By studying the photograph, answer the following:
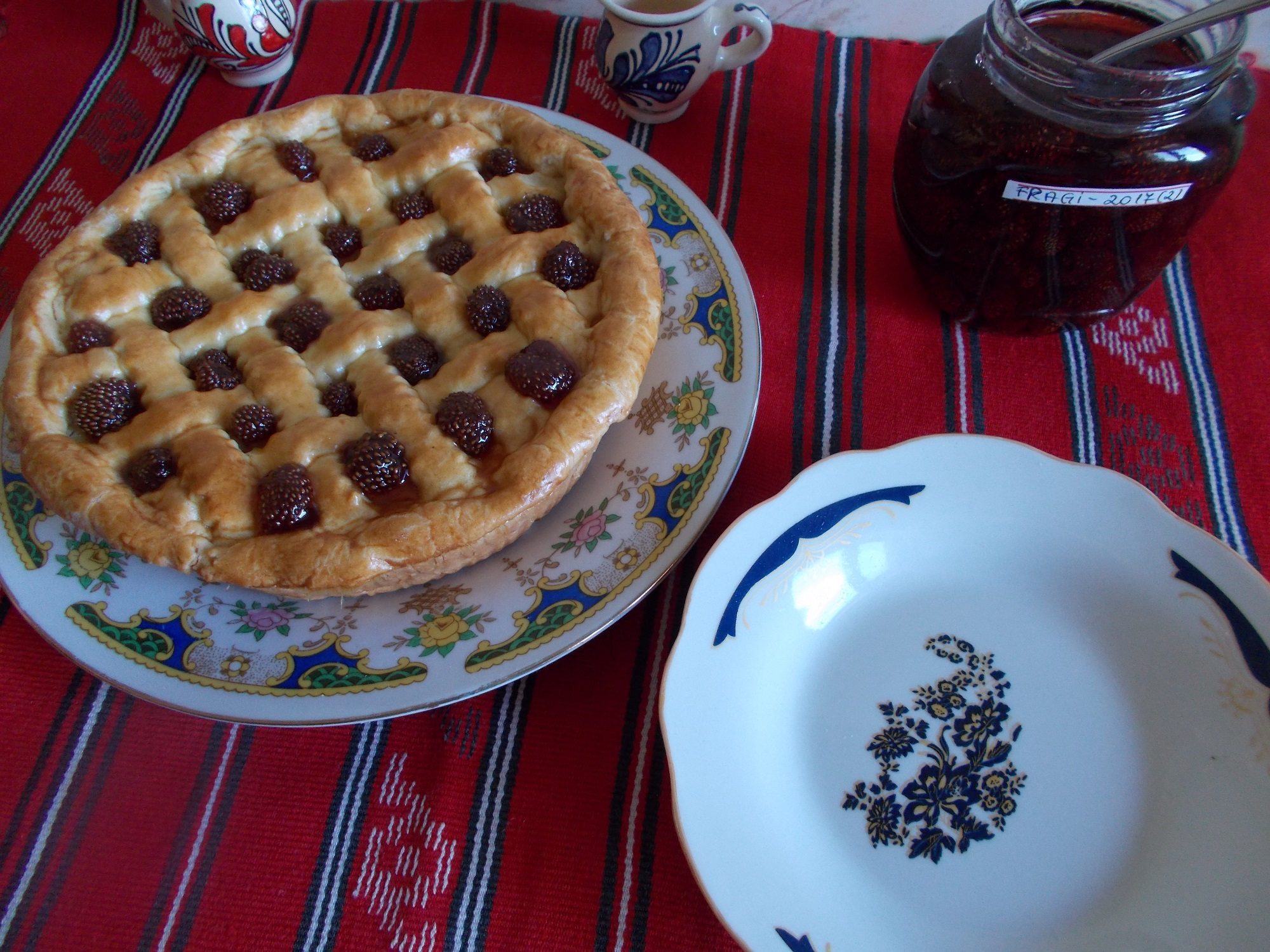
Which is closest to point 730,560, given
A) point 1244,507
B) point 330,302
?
point 330,302

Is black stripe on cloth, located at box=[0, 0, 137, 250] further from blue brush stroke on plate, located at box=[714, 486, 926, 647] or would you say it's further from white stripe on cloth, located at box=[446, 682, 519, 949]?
blue brush stroke on plate, located at box=[714, 486, 926, 647]

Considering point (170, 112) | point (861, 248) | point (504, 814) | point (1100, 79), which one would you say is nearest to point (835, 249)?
point (861, 248)

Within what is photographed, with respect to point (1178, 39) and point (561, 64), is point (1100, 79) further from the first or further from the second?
point (561, 64)

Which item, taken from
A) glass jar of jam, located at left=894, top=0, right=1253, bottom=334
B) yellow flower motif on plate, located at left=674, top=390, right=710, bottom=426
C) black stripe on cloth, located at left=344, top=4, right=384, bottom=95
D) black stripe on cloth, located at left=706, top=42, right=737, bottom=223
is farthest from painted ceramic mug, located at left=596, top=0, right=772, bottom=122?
yellow flower motif on plate, located at left=674, top=390, right=710, bottom=426

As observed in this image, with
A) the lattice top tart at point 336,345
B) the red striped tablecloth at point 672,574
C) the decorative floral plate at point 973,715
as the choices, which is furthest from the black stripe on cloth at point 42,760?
the decorative floral plate at point 973,715

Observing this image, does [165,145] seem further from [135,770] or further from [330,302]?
[135,770]

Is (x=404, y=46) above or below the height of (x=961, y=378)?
above
